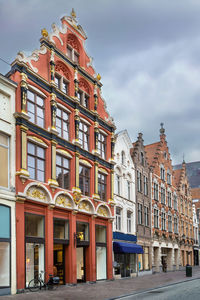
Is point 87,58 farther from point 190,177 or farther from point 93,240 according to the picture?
point 190,177

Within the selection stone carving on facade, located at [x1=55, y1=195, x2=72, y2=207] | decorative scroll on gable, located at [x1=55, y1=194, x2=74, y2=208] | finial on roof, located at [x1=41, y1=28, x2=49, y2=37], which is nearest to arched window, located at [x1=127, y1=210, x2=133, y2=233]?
decorative scroll on gable, located at [x1=55, y1=194, x2=74, y2=208]

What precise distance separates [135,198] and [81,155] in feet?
39.8

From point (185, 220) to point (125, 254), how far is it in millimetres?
25441

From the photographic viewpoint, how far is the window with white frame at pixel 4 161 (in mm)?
20891

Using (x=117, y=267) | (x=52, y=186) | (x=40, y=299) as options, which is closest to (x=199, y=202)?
(x=117, y=267)

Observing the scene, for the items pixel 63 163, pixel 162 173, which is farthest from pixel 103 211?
pixel 162 173

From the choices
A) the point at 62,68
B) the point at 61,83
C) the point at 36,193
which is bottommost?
the point at 36,193

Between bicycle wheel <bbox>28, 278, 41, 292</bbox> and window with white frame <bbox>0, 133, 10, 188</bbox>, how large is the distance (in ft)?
17.9

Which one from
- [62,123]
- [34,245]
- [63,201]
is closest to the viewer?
[34,245]

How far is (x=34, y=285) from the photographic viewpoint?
2162 centimetres

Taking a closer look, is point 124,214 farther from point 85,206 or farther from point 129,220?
point 85,206

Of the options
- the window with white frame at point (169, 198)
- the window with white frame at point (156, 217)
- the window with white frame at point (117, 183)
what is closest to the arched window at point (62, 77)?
the window with white frame at point (117, 183)

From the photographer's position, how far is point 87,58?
3173cm

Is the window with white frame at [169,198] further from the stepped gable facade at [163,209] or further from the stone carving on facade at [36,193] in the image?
the stone carving on facade at [36,193]
